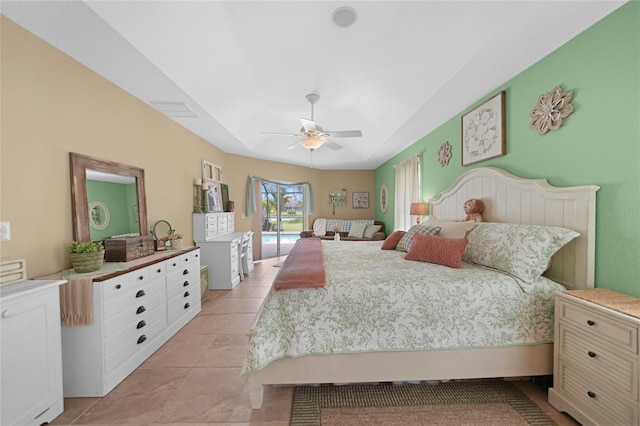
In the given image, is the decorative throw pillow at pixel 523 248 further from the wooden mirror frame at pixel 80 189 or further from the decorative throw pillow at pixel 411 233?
→ the wooden mirror frame at pixel 80 189

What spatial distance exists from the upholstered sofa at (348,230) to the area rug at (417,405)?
163 inches

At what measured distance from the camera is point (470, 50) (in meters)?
2.11

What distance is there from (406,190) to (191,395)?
445cm

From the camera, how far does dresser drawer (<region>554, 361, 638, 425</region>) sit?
128 centimetres

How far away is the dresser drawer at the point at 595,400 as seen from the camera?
128 cm

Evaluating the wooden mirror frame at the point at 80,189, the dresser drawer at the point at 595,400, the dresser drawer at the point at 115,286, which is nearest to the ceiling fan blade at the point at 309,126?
the wooden mirror frame at the point at 80,189

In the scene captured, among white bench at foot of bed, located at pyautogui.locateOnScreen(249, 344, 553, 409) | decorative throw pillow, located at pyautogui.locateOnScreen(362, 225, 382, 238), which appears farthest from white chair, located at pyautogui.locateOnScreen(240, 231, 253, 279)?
white bench at foot of bed, located at pyautogui.locateOnScreen(249, 344, 553, 409)

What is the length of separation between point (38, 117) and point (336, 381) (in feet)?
Result: 9.22

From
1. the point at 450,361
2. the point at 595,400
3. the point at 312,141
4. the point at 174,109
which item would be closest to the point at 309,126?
the point at 312,141

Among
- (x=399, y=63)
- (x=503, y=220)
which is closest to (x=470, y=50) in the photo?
(x=399, y=63)

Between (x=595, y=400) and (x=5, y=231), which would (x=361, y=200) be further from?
(x=5, y=231)

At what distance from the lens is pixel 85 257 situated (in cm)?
192

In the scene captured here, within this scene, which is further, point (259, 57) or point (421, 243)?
point (259, 57)

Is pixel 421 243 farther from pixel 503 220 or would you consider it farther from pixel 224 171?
pixel 224 171
